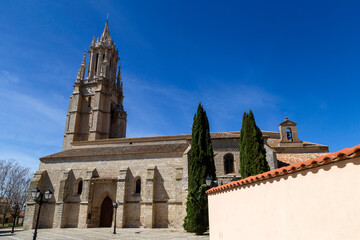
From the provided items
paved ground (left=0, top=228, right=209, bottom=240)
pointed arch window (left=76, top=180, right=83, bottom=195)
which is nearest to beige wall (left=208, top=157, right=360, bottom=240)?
paved ground (left=0, top=228, right=209, bottom=240)

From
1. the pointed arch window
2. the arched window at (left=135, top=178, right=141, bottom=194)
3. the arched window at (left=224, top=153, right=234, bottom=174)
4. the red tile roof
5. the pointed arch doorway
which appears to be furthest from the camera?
the pointed arch window

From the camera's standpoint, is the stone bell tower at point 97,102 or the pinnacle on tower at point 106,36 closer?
the stone bell tower at point 97,102

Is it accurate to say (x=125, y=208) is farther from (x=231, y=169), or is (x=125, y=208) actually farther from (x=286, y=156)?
(x=286, y=156)

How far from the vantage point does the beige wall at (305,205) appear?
343 centimetres

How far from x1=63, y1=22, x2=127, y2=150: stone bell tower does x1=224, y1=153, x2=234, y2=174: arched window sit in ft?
72.1

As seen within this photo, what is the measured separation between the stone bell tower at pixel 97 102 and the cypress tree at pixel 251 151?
2476 cm

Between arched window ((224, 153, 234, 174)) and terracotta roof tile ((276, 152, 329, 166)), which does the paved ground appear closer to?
arched window ((224, 153, 234, 174))

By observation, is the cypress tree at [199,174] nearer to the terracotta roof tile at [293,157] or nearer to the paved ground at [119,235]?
the paved ground at [119,235]

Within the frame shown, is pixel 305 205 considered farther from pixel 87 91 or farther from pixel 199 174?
pixel 87 91

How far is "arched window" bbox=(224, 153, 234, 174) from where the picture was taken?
809 inches

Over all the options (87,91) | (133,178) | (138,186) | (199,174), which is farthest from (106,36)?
(199,174)

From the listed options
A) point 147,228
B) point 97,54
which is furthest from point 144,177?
point 97,54

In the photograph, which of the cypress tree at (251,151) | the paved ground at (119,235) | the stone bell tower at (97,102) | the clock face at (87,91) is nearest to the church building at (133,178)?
the paved ground at (119,235)

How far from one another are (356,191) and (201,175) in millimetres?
13466
